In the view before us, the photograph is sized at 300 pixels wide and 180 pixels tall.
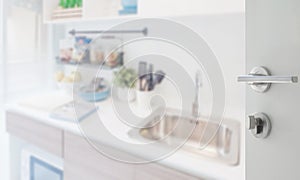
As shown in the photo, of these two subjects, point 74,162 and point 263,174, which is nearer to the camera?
point 263,174

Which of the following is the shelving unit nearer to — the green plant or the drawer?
the green plant

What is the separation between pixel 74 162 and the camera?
4.61 ft

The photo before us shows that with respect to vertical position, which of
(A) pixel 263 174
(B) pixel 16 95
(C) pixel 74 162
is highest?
(B) pixel 16 95

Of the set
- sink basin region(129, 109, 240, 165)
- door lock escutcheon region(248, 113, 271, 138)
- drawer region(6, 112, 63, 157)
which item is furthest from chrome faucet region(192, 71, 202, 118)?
door lock escutcheon region(248, 113, 271, 138)

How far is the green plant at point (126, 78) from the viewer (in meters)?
1.87

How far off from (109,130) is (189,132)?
0.54 metres

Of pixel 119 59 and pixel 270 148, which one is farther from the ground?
pixel 119 59

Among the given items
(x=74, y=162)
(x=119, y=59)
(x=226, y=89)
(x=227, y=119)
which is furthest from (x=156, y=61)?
(x=74, y=162)

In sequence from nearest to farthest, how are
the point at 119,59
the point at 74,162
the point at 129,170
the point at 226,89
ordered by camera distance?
the point at 129,170 < the point at 74,162 < the point at 226,89 < the point at 119,59

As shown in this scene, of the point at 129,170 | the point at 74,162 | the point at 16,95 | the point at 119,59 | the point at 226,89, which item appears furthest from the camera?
the point at 16,95

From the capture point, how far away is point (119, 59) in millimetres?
2010

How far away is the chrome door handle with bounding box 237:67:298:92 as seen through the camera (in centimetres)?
66

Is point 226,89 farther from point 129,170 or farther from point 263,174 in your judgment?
point 263,174

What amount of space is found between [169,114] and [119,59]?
24.5 inches
